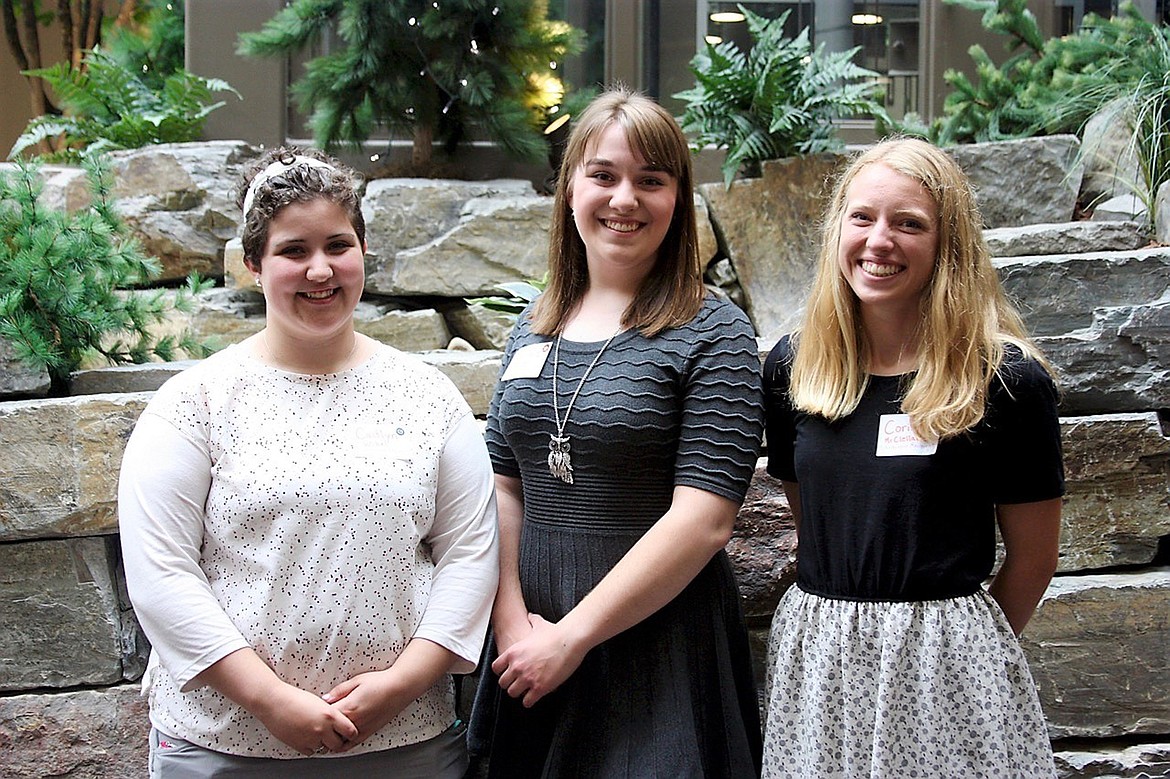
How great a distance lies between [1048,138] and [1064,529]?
1682 mm

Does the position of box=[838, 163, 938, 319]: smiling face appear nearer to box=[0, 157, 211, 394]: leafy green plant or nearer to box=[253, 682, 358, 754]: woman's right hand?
box=[253, 682, 358, 754]: woman's right hand

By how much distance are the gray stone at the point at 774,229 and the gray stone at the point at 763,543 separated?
1331 mm

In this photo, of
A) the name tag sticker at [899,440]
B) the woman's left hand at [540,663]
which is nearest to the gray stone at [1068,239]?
the name tag sticker at [899,440]

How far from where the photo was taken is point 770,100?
3.74 meters

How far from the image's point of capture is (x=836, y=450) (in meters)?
1.90

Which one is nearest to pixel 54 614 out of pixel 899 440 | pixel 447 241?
pixel 447 241

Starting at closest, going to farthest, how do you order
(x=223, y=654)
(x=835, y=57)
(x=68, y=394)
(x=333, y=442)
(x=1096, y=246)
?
1. (x=223, y=654)
2. (x=333, y=442)
3. (x=68, y=394)
4. (x=1096, y=246)
5. (x=835, y=57)

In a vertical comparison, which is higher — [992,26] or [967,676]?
[992,26]

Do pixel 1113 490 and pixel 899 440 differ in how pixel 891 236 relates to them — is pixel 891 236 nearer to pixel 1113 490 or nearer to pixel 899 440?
pixel 899 440

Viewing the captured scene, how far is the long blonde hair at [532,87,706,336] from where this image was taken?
1942 millimetres

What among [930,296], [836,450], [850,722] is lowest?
[850,722]

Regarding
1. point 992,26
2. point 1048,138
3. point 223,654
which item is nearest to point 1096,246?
point 1048,138

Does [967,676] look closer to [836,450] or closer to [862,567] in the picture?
[862,567]

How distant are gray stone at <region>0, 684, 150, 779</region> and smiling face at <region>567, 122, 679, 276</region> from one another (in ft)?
5.12
